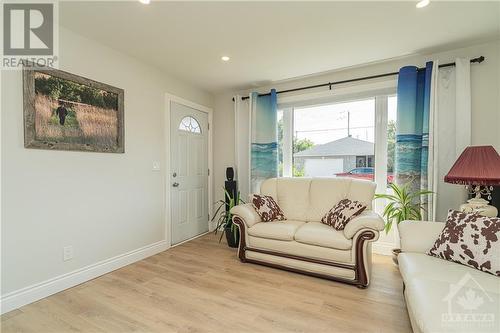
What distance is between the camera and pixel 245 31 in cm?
228

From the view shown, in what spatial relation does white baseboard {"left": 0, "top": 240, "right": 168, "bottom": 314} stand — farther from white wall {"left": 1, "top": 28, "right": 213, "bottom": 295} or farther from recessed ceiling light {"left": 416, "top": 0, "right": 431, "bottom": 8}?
recessed ceiling light {"left": 416, "top": 0, "right": 431, "bottom": 8}

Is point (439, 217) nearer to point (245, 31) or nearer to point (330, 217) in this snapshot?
point (330, 217)

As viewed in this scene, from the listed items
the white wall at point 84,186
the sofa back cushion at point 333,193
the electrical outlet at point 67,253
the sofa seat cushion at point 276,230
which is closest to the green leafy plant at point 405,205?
the sofa back cushion at point 333,193

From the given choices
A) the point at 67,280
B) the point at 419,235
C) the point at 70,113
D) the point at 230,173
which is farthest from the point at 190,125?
the point at 419,235

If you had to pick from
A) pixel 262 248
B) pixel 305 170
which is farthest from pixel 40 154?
pixel 305 170

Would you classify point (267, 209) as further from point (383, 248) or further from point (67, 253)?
point (67, 253)

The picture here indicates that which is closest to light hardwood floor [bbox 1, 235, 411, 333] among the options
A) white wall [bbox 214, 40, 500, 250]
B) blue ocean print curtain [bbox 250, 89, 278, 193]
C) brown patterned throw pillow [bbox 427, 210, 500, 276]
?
brown patterned throw pillow [bbox 427, 210, 500, 276]

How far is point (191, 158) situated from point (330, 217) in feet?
7.31

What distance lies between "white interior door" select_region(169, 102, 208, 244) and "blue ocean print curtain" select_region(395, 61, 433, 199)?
2.82 metres

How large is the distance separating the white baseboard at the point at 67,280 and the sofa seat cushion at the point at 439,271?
273cm

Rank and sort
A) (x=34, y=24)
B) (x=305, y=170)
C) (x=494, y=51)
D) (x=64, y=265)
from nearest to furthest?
(x=34, y=24), (x=64, y=265), (x=494, y=51), (x=305, y=170)

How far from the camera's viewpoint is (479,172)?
2.00 meters

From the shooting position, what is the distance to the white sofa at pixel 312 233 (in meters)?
2.25

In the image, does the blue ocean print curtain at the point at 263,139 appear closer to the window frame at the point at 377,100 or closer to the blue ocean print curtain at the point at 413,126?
the window frame at the point at 377,100
